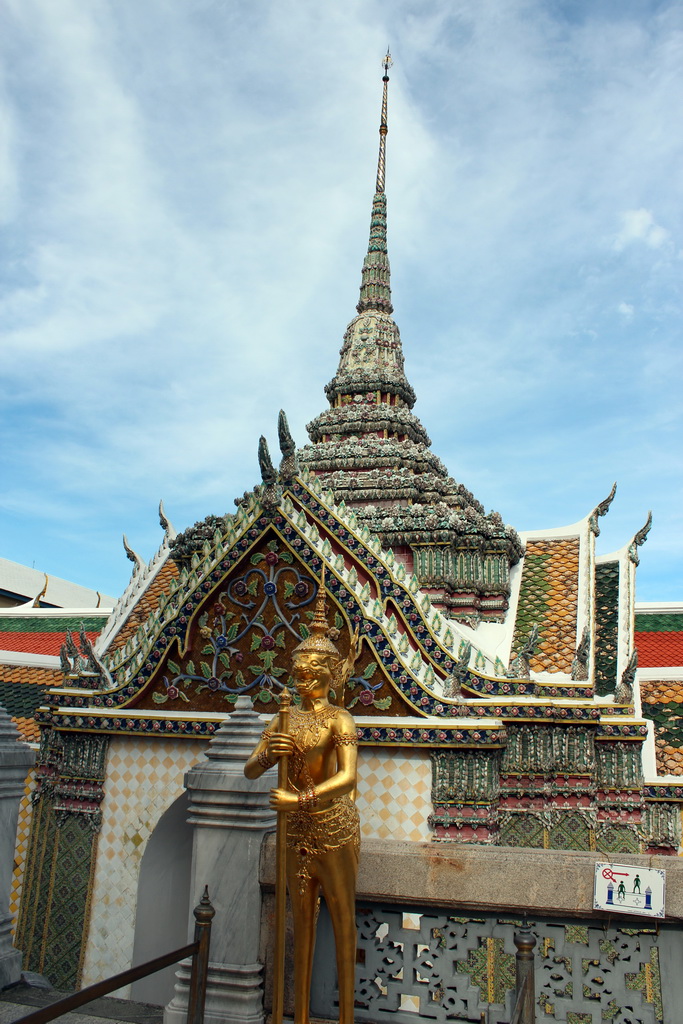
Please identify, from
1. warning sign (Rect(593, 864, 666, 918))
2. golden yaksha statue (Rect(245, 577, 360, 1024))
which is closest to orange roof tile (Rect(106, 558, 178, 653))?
golden yaksha statue (Rect(245, 577, 360, 1024))

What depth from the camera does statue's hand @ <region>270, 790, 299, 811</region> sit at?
4746mm

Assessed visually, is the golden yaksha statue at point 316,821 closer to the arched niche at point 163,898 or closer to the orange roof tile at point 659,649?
the arched niche at point 163,898

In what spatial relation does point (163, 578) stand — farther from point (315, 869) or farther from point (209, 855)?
point (315, 869)

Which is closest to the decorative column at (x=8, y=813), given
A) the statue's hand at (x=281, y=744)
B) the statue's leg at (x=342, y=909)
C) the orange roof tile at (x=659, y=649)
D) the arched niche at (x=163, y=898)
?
the arched niche at (x=163, y=898)

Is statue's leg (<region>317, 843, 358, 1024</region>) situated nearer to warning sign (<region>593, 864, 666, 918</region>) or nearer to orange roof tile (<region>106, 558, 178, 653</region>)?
warning sign (<region>593, 864, 666, 918</region>)

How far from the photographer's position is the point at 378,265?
65.2 ft

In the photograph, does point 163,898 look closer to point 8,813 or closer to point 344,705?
point 8,813

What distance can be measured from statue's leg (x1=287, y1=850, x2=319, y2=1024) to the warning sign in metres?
1.68

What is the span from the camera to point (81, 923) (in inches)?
388

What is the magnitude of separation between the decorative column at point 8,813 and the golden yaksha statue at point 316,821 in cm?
316

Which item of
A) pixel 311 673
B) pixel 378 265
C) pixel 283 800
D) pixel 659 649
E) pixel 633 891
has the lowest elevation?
pixel 633 891

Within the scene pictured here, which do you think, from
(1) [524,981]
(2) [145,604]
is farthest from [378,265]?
(1) [524,981]

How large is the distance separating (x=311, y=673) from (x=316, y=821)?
88cm

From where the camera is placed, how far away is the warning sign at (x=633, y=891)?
4.75m
